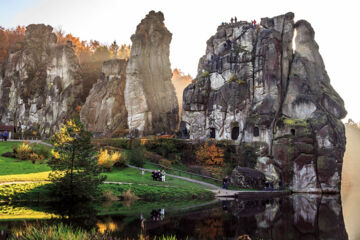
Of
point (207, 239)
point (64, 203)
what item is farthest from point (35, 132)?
point (207, 239)

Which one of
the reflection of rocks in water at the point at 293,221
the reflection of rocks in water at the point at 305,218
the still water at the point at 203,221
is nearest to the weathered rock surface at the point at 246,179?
the reflection of rocks in water at the point at 293,221

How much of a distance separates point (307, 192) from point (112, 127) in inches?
1513

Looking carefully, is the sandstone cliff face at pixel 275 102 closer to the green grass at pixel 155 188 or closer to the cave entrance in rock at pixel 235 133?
the cave entrance in rock at pixel 235 133

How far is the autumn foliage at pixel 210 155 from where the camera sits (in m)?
47.4

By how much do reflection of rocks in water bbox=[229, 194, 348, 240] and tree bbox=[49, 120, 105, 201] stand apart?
11318 mm

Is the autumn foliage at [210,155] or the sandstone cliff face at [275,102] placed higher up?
the sandstone cliff face at [275,102]

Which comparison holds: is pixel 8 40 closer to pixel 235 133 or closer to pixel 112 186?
pixel 235 133

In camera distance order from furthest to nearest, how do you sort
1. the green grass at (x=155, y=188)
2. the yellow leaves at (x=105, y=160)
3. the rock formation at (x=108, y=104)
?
the rock formation at (x=108, y=104) → the yellow leaves at (x=105, y=160) → the green grass at (x=155, y=188)

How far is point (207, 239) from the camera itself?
16.0 meters

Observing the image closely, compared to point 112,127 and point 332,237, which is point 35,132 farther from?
point 332,237

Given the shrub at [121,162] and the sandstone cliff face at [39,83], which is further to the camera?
the sandstone cliff face at [39,83]

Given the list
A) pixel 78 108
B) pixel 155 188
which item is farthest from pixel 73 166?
pixel 78 108

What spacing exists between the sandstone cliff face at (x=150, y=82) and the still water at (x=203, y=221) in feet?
121

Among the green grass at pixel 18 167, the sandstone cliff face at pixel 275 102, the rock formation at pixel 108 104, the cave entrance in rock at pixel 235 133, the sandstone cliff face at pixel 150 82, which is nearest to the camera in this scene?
the green grass at pixel 18 167
